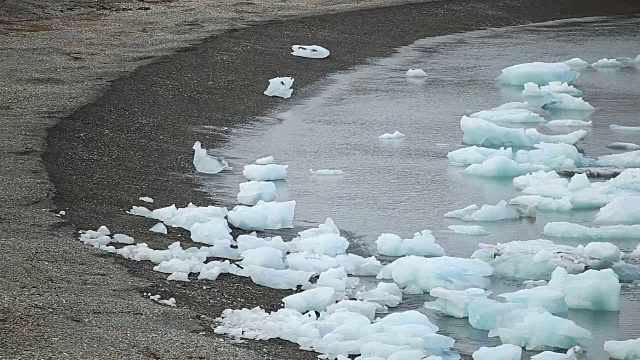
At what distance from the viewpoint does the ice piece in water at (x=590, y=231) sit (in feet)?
19.9

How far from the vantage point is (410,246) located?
18.6 ft

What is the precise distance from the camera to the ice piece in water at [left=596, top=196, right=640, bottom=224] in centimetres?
640

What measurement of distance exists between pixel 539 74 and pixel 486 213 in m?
4.54

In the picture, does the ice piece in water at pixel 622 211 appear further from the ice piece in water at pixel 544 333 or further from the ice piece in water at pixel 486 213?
the ice piece in water at pixel 544 333

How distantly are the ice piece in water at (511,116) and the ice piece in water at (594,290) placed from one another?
409 cm

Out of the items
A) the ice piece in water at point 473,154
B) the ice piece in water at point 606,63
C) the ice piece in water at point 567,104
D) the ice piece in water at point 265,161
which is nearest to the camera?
the ice piece in water at point 265,161

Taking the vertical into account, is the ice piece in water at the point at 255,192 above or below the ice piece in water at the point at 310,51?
above

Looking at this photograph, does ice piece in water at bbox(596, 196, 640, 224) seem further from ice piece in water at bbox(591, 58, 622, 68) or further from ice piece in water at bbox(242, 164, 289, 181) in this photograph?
ice piece in water at bbox(591, 58, 622, 68)

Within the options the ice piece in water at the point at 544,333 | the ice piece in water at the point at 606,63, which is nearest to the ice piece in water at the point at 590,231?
the ice piece in water at the point at 544,333

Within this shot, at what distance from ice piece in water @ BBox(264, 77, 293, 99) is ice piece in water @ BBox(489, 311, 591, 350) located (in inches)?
216

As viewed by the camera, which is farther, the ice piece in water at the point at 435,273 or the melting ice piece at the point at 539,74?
the melting ice piece at the point at 539,74

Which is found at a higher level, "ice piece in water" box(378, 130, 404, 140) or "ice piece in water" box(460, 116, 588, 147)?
"ice piece in water" box(460, 116, 588, 147)

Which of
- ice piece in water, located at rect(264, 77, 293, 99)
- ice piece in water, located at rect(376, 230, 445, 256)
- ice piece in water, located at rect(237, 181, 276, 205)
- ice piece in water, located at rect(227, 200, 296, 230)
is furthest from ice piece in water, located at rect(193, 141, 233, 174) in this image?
ice piece in water, located at rect(264, 77, 293, 99)

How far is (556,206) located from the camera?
6613mm
